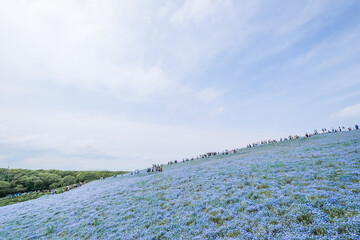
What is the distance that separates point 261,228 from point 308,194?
5.26 m

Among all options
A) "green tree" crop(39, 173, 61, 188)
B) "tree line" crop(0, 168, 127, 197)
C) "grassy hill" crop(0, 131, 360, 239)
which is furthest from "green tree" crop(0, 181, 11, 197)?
"grassy hill" crop(0, 131, 360, 239)

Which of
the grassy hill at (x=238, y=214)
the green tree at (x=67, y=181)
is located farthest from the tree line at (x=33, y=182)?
the grassy hill at (x=238, y=214)

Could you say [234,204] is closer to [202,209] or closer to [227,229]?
[202,209]

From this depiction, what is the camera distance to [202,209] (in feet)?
43.8

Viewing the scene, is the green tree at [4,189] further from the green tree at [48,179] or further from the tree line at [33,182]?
the green tree at [48,179]

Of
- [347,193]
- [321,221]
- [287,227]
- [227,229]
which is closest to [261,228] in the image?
[287,227]

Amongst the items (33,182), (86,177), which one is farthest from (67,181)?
(33,182)

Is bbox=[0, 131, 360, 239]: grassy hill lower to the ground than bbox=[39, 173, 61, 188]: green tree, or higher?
lower

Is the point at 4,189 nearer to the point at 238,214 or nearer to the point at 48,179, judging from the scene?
the point at 48,179

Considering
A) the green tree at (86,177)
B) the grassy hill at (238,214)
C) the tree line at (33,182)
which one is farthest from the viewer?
the green tree at (86,177)

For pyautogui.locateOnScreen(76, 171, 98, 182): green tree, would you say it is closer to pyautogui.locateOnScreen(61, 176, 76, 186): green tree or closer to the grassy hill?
pyautogui.locateOnScreen(61, 176, 76, 186): green tree

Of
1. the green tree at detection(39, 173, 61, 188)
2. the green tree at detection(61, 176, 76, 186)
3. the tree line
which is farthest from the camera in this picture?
the green tree at detection(39, 173, 61, 188)

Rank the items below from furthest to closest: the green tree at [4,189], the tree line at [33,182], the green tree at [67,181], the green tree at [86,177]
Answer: the green tree at [86,177] → the green tree at [67,181] → the tree line at [33,182] → the green tree at [4,189]

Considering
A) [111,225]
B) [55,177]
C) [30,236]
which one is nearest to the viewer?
[111,225]
